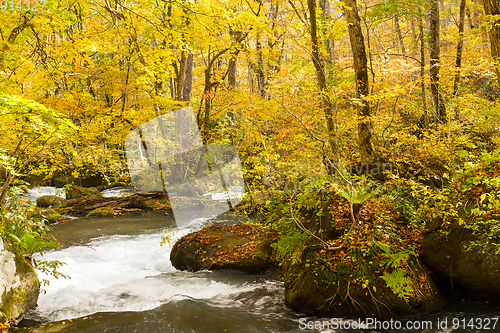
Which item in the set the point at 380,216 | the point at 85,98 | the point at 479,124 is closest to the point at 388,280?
the point at 380,216

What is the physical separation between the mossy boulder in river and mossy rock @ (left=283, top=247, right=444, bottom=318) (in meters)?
2.05

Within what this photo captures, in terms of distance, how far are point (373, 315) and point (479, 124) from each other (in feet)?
20.9

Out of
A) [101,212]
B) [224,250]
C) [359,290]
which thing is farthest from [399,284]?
[101,212]

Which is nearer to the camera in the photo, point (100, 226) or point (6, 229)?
point (6, 229)

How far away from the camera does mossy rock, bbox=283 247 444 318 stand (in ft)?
14.0

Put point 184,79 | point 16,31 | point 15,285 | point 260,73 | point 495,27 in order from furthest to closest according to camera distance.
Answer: point 260,73, point 184,79, point 16,31, point 495,27, point 15,285

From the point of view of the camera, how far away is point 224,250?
727 cm

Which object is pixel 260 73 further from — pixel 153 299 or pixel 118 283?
pixel 153 299

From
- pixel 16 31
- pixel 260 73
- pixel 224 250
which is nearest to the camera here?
pixel 16 31

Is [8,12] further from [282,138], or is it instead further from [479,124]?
[479,124]

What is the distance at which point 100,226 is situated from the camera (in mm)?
11445

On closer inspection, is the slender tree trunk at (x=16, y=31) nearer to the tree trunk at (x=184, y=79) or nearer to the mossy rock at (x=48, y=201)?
the tree trunk at (x=184, y=79)

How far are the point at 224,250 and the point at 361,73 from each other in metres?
5.54

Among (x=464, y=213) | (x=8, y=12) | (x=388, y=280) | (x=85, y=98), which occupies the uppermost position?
(x=8, y=12)
